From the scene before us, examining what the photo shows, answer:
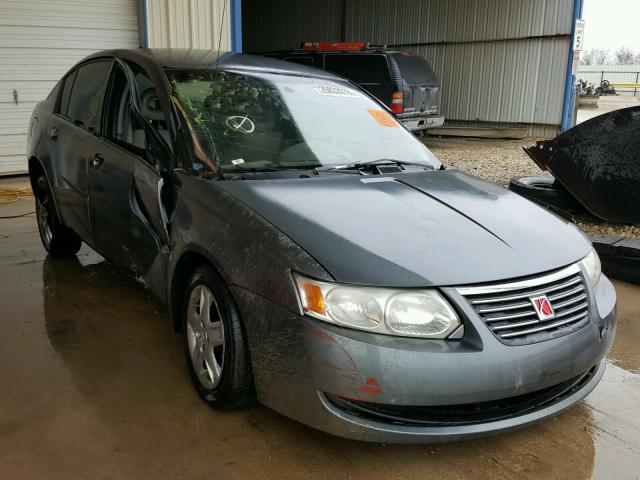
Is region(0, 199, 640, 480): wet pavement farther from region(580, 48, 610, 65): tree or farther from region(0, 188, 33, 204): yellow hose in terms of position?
region(580, 48, 610, 65): tree

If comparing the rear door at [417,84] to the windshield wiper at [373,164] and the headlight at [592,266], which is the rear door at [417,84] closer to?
the windshield wiper at [373,164]

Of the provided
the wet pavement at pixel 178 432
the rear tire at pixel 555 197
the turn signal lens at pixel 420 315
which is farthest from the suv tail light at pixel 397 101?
the turn signal lens at pixel 420 315

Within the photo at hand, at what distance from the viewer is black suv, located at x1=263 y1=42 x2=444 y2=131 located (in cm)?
1213

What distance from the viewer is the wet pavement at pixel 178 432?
2363mm

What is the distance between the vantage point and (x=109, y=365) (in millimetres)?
3189

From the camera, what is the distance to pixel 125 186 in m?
3.33

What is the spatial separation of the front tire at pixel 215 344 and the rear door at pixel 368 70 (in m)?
9.80

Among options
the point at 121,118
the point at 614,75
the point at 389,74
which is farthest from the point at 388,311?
the point at 614,75

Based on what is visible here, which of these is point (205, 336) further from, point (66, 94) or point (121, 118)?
point (66, 94)

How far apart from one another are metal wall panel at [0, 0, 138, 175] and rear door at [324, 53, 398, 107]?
192 inches

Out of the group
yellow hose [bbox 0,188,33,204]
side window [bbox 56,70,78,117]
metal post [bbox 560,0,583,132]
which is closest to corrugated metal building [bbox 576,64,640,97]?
metal post [bbox 560,0,583,132]

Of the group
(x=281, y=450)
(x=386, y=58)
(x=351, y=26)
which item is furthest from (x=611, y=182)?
(x=351, y=26)

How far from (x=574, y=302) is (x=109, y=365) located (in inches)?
90.7

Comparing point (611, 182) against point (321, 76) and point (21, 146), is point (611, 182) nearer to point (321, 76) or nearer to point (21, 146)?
point (321, 76)
